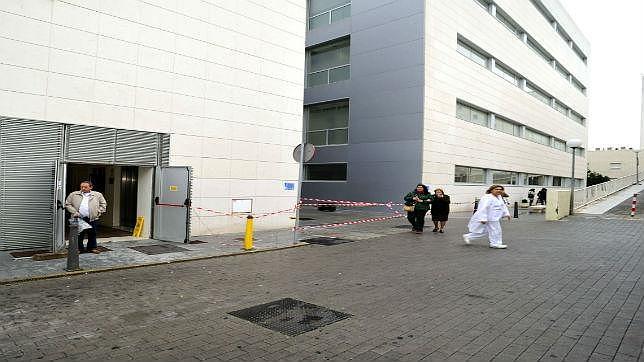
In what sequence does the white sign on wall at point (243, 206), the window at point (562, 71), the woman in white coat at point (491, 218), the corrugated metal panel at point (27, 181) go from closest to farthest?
the corrugated metal panel at point (27, 181) → the woman in white coat at point (491, 218) → the white sign on wall at point (243, 206) → the window at point (562, 71)

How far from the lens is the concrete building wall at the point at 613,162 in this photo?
263 ft

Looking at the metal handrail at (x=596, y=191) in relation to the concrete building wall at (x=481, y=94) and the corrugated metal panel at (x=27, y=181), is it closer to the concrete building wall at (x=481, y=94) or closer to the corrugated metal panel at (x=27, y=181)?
the concrete building wall at (x=481, y=94)

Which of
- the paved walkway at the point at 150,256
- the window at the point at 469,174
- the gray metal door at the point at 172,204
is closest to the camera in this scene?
the paved walkway at the point at 150,256

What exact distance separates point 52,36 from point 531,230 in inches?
619

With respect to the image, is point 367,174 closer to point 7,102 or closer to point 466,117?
point 466,117

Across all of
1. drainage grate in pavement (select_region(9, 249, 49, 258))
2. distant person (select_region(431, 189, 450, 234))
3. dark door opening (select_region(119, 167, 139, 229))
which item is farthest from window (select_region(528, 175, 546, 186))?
drainage grate in pavement (select_region(9, 249, 49, 258))

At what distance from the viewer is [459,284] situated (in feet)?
22.9

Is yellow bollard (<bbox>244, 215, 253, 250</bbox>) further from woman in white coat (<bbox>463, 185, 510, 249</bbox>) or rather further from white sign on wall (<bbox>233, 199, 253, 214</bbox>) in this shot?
woman in white coat (<bbox>463, 185, 510, 249</bbox>)

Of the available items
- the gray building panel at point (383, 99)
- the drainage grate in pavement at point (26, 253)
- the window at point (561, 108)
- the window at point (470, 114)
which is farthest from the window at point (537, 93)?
the drainage grate in pavement at point (26, 253)

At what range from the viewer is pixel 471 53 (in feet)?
87.8

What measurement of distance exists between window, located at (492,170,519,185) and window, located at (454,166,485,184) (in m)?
1.89

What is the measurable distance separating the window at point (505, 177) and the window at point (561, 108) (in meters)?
13.7

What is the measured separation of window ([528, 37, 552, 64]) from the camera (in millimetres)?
35478

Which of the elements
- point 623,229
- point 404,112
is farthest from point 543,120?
point 623,229
